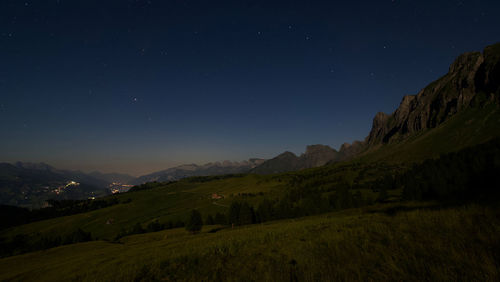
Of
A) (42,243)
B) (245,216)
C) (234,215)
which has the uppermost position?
(234,215)

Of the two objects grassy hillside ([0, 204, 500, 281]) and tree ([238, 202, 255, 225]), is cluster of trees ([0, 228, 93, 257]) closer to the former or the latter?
tree ([238, 202, 255, 225])

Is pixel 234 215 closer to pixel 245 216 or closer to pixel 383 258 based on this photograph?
pixel 245 216

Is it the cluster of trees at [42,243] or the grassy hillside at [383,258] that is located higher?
the grassy hillside at [383,258]

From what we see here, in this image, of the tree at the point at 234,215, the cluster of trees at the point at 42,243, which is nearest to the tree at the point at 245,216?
the tree at the point at 234,215

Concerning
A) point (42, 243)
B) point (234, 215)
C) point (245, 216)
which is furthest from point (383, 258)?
point (42, 243)

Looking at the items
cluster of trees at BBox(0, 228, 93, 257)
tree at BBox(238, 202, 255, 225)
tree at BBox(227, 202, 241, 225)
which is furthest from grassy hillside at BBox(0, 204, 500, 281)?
cluster of trees at BBox(0, 228, 93, 257)

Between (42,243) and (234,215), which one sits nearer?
(234,215)

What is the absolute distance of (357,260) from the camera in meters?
6.69

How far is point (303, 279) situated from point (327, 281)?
1003 millimetres

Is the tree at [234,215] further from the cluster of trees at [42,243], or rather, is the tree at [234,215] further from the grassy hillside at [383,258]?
the grassy hillside at [383,258]


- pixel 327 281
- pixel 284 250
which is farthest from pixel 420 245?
pixel 284 250

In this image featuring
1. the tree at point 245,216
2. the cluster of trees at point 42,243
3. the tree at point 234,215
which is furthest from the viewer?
the cluster of trees at point 42,243

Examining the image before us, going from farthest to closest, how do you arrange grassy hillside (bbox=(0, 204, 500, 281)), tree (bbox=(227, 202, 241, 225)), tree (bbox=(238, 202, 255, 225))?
1. tree (bbox=(227, 202, 241, 225))
2. tree (bbox=(238, 202, 255, 225))
3. grassy hillside (bbox=(0, 204, 500, 281))

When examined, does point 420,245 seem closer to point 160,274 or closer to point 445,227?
point 445,227
